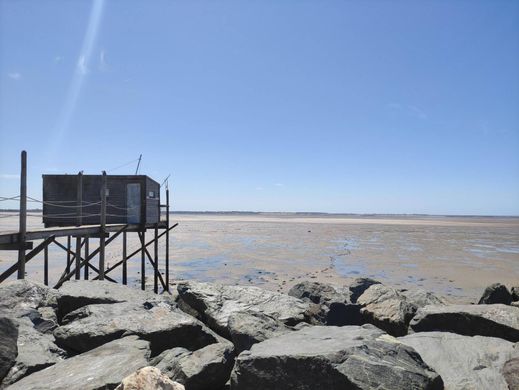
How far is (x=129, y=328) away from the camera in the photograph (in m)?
5.82

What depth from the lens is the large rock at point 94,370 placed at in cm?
405

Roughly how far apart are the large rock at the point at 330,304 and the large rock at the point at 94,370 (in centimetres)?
454

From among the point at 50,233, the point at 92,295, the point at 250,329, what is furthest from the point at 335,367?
the point at 50,233

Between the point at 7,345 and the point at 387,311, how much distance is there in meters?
6.67

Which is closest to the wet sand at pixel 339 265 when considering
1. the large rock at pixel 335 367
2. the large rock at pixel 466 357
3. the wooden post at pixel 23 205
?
the wooden post at pixel 23 205

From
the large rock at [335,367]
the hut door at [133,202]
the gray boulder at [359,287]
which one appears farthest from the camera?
the hut door at [133,202]

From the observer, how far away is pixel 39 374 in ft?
14.8

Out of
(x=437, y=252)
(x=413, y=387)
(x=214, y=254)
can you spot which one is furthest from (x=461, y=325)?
(x=437, y=252)

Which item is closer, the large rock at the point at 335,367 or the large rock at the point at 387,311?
the large rock at the point at 335,367

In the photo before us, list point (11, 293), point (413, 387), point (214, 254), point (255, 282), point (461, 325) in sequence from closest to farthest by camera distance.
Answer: point (413, 387) < point (461, 325) < point (11, 293) < point (255, 282) < point (214, 254)

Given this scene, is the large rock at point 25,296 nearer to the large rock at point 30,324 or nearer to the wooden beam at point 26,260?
the large rock at point 30,324

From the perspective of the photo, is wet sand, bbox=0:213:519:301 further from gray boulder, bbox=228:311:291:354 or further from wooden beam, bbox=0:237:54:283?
gray boulder, bbox=228:311:291:354

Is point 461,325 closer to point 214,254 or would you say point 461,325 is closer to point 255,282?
point 255,282

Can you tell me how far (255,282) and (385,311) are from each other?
1113 centimetres
